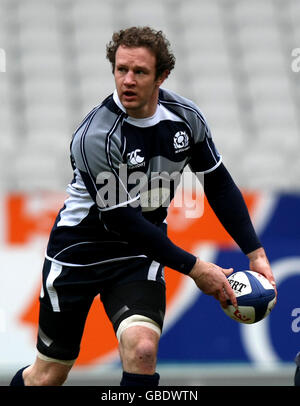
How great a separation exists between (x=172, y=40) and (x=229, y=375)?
7.10 m

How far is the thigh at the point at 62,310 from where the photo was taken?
15.2 ft

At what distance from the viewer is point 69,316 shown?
15.3ft

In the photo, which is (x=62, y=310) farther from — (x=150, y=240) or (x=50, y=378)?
(x=150, y=240)

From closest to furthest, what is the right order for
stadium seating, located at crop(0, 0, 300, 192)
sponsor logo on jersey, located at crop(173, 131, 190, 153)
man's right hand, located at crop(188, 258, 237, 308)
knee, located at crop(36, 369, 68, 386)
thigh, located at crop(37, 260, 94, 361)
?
man's right hand, located at crop(188, 258, 237, 308) < sponsor logo on jersey, located at crop(173, 131, 190, 153) < thigh, located at crop(37, 260, 94, 361) < knee, located at crop(36, 369, 68, 386) < stadium seating, located at crop(0, 0, 300, 192)

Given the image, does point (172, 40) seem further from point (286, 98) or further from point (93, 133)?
point (93, 133)

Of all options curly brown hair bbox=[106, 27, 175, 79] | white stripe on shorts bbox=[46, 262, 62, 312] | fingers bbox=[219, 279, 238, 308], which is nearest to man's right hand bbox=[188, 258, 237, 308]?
fingers bbox=[219, 279, 238, 308]

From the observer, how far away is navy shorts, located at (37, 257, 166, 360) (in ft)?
14.6

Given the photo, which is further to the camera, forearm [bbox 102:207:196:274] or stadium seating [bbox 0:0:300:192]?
stadium seating [bbox 0:0:300:192]

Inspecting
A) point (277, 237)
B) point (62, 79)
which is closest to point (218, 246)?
point (277, 237)

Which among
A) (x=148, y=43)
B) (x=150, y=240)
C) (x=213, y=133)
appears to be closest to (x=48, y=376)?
(x=150, y=240)

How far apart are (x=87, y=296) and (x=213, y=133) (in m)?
6.90

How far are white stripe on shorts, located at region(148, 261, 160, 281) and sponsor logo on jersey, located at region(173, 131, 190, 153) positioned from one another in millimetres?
651

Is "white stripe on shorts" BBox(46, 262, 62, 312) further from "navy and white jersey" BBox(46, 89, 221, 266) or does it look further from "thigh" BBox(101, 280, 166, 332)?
"thigh" BBox(101, 280, 166, 332)

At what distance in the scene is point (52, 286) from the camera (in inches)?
185
